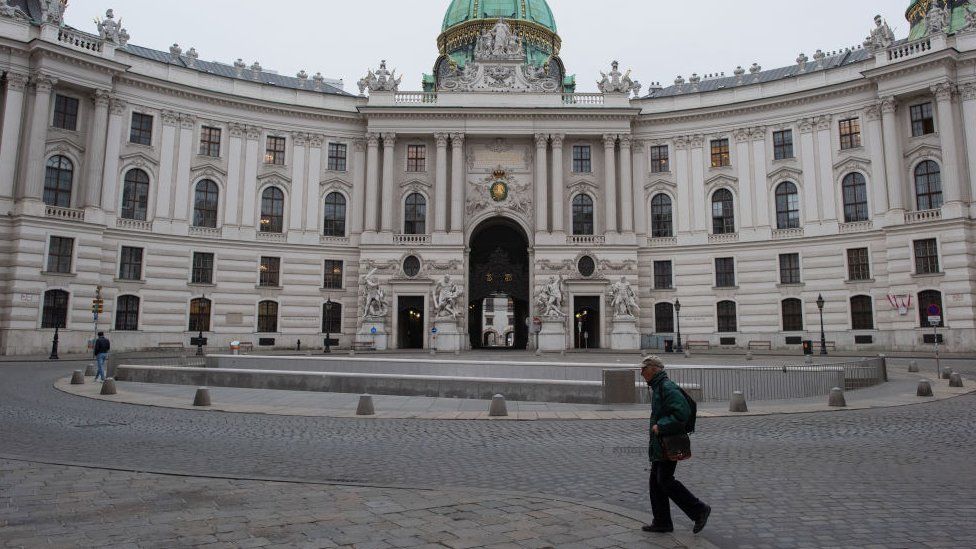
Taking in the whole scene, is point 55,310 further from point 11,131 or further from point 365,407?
point 365,407

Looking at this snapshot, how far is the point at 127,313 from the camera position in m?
41.7

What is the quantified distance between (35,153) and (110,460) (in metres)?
36.9

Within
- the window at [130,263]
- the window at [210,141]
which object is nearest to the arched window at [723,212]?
the window at [210,141]

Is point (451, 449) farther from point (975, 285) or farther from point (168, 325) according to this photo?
point (975, 285)

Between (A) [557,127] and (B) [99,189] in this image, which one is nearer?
(B) [99,189]

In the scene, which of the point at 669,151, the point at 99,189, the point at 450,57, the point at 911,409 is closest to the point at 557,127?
the point at 669,151

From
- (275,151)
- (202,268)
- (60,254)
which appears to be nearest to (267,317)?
(202,268)

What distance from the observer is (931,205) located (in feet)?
136

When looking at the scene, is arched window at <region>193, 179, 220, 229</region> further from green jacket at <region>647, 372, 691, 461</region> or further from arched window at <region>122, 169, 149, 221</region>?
green jacket at <region>647, 372, 691, 461</region>

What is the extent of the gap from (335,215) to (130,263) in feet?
47.7

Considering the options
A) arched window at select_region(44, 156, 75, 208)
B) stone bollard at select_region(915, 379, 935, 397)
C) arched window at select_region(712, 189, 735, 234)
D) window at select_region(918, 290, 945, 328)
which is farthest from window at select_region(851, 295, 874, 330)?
arched window at select_region(44, 156, 75, 208)

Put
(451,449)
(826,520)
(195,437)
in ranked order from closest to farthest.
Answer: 1. (826,520)
2. (451,449)
3. (195,437)

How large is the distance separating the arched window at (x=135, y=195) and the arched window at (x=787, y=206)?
1781 inches

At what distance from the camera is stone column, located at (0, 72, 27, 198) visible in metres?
37.5
